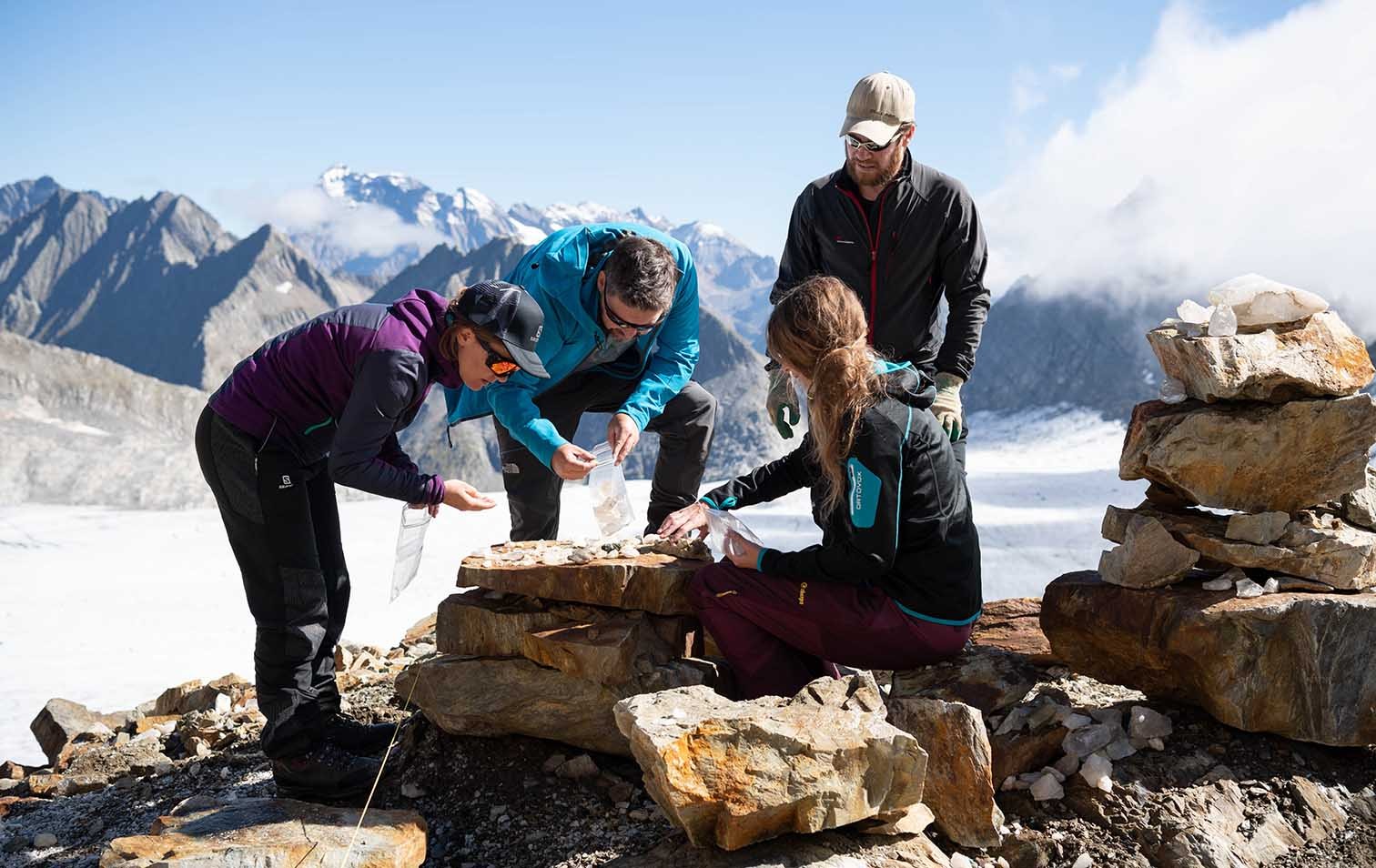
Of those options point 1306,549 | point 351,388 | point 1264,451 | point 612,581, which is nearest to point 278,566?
point 351,388

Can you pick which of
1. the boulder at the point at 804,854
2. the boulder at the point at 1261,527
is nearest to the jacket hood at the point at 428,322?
the boulder at the point at 804,854

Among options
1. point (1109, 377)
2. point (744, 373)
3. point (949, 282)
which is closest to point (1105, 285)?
point (1109, 377)

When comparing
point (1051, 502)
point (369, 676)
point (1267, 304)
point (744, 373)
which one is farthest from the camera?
point (744, 373)

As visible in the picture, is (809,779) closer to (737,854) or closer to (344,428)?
(737,854)

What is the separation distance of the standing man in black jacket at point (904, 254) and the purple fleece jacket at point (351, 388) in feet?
7.70

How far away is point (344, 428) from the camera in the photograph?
14.2 feet

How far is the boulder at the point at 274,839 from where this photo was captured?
401 cm

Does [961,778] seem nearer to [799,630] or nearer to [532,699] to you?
[799,630]

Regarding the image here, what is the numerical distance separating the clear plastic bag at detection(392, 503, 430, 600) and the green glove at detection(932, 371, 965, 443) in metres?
3.09

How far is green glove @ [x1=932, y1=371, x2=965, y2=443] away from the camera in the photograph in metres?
5.75

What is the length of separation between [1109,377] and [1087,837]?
98257 mm

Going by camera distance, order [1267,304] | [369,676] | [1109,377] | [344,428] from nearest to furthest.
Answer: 1. [344,428]
2. [1267,304]
3. [369,676]
4. [1109,377]

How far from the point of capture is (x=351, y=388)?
4625 millimetres

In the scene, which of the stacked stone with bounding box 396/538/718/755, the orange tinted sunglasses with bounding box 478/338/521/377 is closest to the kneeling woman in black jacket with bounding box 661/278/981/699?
the stacked stone with bounding box 396/538/718/755
